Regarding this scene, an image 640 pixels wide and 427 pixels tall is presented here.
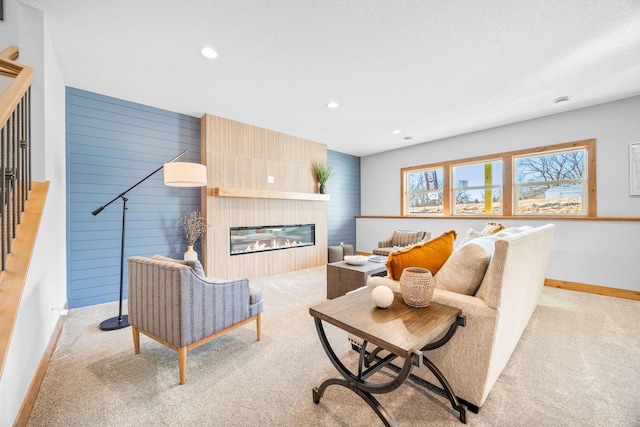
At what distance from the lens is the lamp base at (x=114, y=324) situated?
248 centimetres

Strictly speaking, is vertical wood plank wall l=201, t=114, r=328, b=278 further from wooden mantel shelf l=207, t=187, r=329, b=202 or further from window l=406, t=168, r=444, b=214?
window l=406, t=168, r=444, b=214

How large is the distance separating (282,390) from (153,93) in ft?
11.7

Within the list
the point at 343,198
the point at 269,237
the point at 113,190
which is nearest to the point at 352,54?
the point at 269,237

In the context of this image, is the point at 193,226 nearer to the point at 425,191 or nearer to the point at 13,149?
the point at 13,149

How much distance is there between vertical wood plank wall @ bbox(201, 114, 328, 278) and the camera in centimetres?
390

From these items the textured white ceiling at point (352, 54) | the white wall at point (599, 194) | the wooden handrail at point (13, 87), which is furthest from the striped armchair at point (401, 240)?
the wooden handrail at point (13, 87)

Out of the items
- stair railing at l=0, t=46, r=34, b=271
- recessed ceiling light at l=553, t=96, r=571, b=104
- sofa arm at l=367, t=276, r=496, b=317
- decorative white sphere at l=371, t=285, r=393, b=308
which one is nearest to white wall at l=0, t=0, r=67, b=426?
stair railing at l=0, t=46, r=34, b=271

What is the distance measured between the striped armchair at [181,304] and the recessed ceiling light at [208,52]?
1896 mm

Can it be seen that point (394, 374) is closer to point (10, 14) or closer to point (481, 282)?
point (481, 282)

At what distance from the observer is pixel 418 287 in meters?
1.39

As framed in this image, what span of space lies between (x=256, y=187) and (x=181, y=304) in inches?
117

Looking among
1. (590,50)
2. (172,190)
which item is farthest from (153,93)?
(590,50)

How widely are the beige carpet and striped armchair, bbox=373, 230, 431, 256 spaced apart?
89.2 inches

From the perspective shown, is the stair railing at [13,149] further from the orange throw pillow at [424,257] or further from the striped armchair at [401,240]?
the striped armchair at [401,240]
